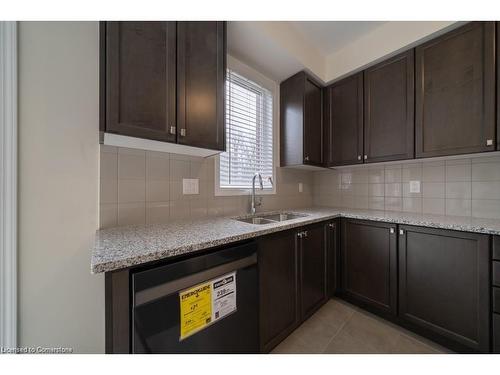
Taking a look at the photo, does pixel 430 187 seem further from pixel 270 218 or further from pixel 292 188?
pixel 270 218

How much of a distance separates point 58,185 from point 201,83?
947 millimetres

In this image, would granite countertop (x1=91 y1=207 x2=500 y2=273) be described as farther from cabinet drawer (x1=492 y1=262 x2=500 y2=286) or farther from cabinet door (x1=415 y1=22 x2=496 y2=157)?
cabinet door (x1=415 y1=22 x2=496 y2=157)

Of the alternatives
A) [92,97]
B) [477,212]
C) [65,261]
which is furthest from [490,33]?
[65,261]

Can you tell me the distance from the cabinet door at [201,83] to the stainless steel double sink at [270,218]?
732mm

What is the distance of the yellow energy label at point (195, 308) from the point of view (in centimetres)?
82

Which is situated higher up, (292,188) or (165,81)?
(165,81)

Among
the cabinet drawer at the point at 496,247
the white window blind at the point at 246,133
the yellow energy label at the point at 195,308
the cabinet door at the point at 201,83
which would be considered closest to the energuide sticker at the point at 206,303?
the yellow energy label at the point at 195,308

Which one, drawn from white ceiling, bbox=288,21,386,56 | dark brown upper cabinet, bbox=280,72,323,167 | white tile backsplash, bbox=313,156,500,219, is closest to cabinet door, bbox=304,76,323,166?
dark brown upper cabinet, bbox=280,72,323,167

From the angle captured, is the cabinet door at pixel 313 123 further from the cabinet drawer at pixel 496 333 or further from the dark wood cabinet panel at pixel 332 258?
the cabinet drawer at pixel 496 333

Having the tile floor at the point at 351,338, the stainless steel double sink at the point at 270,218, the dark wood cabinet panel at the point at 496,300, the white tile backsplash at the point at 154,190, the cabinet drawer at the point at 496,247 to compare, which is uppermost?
the white tile backsplash at the point at 154,190

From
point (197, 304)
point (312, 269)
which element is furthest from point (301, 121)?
point (197, 304)

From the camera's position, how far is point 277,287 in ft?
4.17
